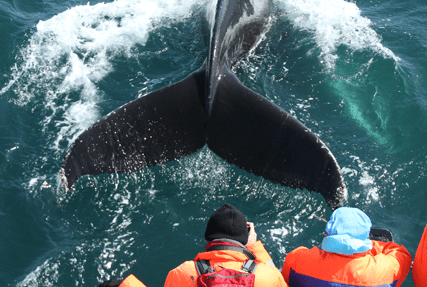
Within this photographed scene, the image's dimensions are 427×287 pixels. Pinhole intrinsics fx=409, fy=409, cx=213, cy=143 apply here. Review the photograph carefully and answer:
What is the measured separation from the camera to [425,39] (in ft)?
37.1

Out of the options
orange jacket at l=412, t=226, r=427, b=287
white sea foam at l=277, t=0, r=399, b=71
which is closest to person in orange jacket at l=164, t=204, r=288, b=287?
orange jacket at l=412, t=226, r=427, b=287

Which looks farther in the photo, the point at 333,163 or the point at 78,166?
A: the point at 78,166

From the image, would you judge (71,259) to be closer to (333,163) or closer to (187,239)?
(187,239)

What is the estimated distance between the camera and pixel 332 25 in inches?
452

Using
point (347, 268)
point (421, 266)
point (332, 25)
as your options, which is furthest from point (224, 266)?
point (332, 25)

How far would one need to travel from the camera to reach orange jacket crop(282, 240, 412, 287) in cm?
385

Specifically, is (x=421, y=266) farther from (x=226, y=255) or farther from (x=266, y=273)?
(x=226, y=255)

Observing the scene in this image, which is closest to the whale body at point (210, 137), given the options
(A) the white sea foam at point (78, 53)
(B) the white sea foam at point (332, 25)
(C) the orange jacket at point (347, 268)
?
(C) the orange jacket at point (347, 268)

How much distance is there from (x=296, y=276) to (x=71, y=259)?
376 cm

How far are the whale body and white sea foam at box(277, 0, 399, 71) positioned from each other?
4.33 m

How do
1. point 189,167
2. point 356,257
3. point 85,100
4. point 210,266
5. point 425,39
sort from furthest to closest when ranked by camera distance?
point 425,39
point 85,100
point 189,167
point 356,257
point 210,266

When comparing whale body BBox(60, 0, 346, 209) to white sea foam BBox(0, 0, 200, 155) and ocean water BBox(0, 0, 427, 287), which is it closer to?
ocean water BBox(0, 0, 427, 287)

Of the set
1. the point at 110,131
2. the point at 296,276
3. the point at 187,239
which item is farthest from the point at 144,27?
the point at 296,276

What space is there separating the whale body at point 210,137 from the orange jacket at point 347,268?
5.78 ft
